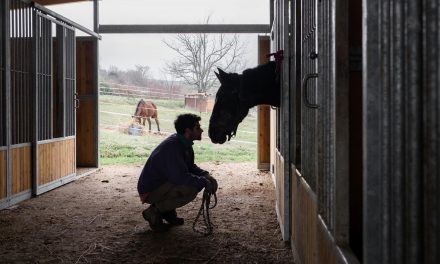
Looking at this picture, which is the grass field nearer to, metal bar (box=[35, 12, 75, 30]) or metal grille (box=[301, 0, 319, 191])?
metal bar (box=[35, 12, 75, 30])

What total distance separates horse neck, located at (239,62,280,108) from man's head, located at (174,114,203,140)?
2.36ft

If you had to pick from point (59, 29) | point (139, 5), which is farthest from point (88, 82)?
point (139, 5)

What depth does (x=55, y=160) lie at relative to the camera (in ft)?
20.0

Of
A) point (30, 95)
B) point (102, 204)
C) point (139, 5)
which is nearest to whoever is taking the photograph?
point (102, 204)

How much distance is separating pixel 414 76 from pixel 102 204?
4.58 m

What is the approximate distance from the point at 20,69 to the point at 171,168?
2.87 metres

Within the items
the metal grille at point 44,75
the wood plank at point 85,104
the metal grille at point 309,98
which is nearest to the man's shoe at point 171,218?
the metal grille at point 309,98

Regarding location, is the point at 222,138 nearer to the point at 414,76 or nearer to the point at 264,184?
the point at 264,184

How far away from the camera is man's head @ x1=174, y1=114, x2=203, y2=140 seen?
375 centimetres

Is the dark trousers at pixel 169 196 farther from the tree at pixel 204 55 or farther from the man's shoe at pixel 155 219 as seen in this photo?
the tree at pixel 204 55

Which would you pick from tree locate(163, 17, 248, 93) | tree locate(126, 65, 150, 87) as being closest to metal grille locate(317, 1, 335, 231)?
tree locate(163, 17, 248, 93)

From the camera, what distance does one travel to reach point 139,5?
31.7 feet

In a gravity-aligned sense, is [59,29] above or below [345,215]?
above

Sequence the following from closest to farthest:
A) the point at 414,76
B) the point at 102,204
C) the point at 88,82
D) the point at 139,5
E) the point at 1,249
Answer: the point at 414,76
the point at 1,249
the point at 102,204
the point at 88,82
the point at 139,5
